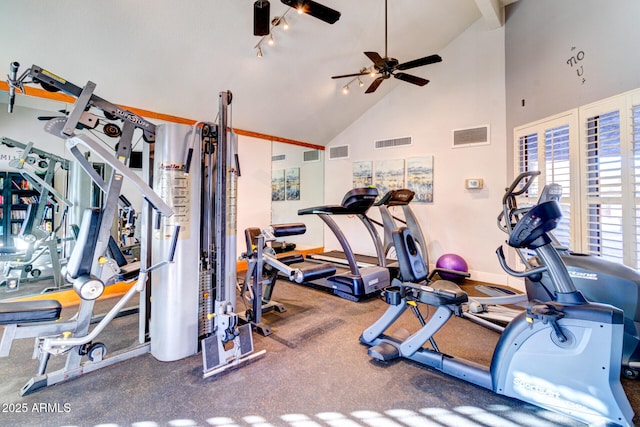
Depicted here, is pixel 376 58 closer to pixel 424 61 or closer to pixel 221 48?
pixel 424 61

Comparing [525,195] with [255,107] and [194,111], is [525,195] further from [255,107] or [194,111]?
[194,111]

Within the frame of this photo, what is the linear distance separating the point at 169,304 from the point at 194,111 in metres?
3.39

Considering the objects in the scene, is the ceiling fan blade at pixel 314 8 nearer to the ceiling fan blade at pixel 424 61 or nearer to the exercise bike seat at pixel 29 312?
the ceiling fan blade at pixel 424 61

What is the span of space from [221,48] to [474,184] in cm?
442

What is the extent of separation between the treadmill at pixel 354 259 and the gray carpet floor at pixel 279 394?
3.69 feet

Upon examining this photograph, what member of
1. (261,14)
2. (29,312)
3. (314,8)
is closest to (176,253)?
(29,312)

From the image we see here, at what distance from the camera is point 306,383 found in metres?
2.08

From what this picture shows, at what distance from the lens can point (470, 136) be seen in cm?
504

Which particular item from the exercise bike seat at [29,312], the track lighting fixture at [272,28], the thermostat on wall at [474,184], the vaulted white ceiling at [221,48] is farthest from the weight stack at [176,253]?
the thermostat on wall at [474,184]

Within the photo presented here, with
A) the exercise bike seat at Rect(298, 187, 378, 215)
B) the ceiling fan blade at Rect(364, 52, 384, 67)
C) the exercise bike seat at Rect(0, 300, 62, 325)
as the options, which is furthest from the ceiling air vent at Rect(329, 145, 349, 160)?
the exercise bike seat at Rect(0, 300, 62, 325)

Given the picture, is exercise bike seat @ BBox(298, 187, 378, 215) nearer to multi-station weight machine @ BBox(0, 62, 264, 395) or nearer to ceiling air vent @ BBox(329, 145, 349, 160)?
multi-station weight machine @ BBox(0, 62, 264, 395)

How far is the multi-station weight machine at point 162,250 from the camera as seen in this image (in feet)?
6.30

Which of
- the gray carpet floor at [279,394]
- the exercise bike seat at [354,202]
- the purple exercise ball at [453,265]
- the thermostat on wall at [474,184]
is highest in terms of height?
the thermostat on wall at [474,184]

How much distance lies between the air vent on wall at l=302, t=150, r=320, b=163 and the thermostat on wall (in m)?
3.42
